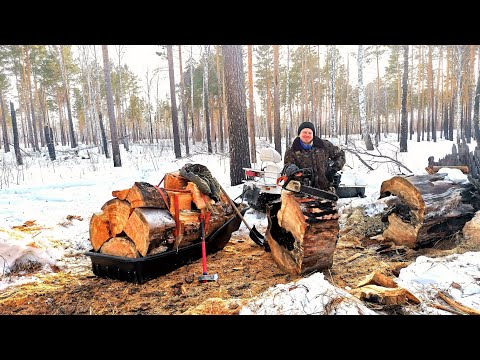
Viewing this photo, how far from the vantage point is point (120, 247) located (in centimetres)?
360

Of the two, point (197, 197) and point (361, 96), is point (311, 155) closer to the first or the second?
point (197, 197)

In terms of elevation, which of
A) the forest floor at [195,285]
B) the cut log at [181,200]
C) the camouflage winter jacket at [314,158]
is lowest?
the forest floor at [195,285]

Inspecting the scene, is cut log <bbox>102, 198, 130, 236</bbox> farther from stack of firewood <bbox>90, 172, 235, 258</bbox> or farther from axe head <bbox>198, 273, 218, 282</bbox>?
axe head <bbox>198, 273, 218, 282</bbox>

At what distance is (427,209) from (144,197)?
375 cm

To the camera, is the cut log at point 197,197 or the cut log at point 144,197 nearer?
the cut log at point 144,197

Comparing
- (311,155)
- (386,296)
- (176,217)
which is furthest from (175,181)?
(386,296)

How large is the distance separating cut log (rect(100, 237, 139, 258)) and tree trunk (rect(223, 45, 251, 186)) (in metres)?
4.77

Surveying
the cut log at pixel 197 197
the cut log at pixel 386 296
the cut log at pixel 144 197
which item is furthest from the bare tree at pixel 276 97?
the cut log at pixel 386 296

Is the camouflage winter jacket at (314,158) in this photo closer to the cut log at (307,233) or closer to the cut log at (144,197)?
the cut log at (307,233)

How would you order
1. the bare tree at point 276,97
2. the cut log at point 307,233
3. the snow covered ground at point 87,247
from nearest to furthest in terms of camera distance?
the snow covered ground at point 87,247 < the cut log at point 307,233 < the bare tree at point 276,97

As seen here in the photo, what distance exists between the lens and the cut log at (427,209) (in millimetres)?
4051

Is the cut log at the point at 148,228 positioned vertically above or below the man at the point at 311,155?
below

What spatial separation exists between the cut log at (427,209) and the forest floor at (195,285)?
6.6 inches
